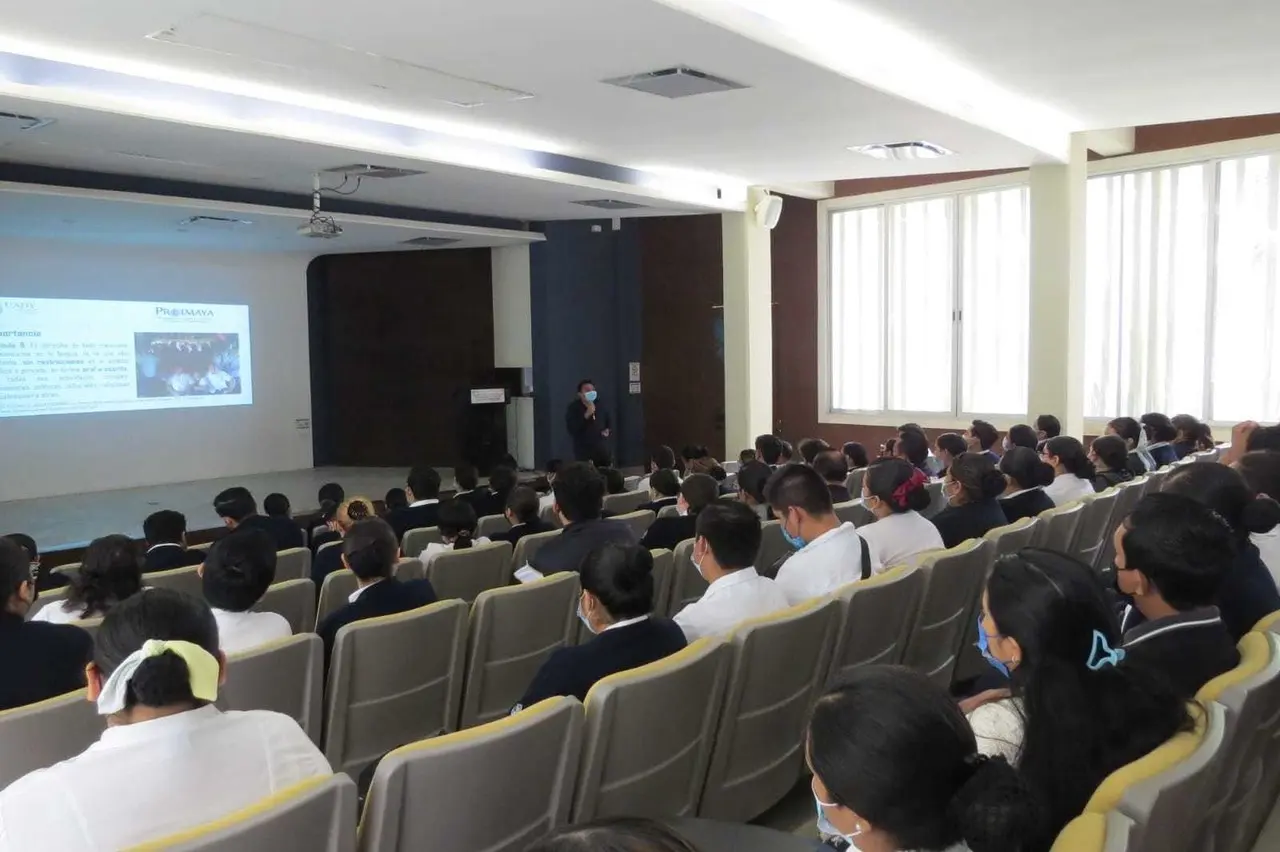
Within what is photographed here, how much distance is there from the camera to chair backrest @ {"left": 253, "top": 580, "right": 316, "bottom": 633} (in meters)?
3.77

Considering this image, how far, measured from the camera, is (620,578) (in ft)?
9.00

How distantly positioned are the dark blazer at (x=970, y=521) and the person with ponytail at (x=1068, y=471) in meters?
1.21

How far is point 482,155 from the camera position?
8.05 metres

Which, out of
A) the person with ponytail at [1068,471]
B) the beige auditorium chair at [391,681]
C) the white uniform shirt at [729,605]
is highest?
the person with ponytail at [1068,471]

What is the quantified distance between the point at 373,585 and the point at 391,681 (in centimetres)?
46

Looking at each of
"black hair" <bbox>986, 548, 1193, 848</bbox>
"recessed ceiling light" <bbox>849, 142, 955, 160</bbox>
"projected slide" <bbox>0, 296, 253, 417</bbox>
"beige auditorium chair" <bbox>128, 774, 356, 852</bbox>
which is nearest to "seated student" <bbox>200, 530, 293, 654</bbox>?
"beige auditorium chair" <bbox>128, 774, 356, 852</bbox>

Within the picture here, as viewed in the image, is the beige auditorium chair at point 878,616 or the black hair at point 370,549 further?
the black hair at point 370,549

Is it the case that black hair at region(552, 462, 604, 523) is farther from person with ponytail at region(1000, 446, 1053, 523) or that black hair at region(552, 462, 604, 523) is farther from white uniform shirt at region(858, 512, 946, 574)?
person with ponytail at region(1000, 446, 1053, 523)

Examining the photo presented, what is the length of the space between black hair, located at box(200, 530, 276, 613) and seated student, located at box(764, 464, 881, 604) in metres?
1.81

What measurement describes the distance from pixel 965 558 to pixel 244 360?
1046cm

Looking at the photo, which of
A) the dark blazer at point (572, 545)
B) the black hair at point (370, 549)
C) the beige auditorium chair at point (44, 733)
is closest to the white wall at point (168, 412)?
the dark blazer at point (572, 545)

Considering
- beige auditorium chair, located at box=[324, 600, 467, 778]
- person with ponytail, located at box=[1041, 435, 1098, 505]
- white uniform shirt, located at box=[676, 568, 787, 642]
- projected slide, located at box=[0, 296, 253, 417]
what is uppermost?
projected slide, located at box=[0, 296, 253, 417]

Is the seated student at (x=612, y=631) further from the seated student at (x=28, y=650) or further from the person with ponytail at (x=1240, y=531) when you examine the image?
the person with ponytail at (x=1240, y=531)

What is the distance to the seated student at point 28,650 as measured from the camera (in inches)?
110
